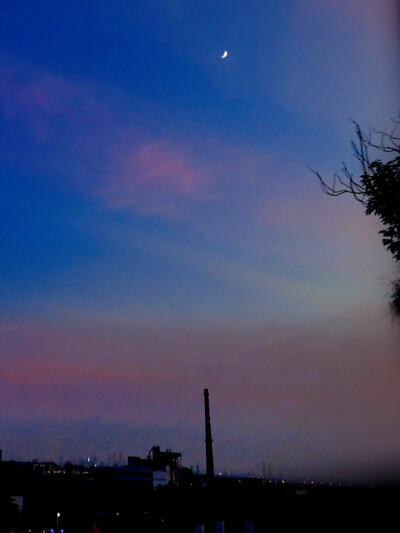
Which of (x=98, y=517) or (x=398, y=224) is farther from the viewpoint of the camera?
(x=98, y=517)

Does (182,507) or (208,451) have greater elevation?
(208,451)

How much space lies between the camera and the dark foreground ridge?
19.9m

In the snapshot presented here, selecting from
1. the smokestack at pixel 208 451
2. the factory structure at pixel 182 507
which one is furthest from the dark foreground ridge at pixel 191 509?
the smokestack at pixel 208 451

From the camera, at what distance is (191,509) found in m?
28.6

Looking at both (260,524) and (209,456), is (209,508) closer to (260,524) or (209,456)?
(209,456)

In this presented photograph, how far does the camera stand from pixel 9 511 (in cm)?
3059

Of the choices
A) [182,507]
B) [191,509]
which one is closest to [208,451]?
[191,509]

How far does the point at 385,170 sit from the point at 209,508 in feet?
A: 81.7

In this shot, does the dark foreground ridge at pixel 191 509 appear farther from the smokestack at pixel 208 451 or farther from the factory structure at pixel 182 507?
the smokestack at pixel 208 451

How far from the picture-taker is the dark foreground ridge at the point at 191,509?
1989 cm

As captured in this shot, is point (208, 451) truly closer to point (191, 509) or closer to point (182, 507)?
point (191, 509)

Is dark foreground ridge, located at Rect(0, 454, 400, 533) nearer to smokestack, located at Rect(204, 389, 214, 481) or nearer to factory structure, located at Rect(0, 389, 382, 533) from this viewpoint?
factory structure, located at Rect(0, 389, 382, 533)

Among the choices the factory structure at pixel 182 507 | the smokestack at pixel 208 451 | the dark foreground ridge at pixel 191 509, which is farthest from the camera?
the smokestack at pixel 208 451

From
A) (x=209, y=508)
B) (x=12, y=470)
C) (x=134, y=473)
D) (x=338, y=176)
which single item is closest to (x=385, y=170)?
(x=338, y=176)
